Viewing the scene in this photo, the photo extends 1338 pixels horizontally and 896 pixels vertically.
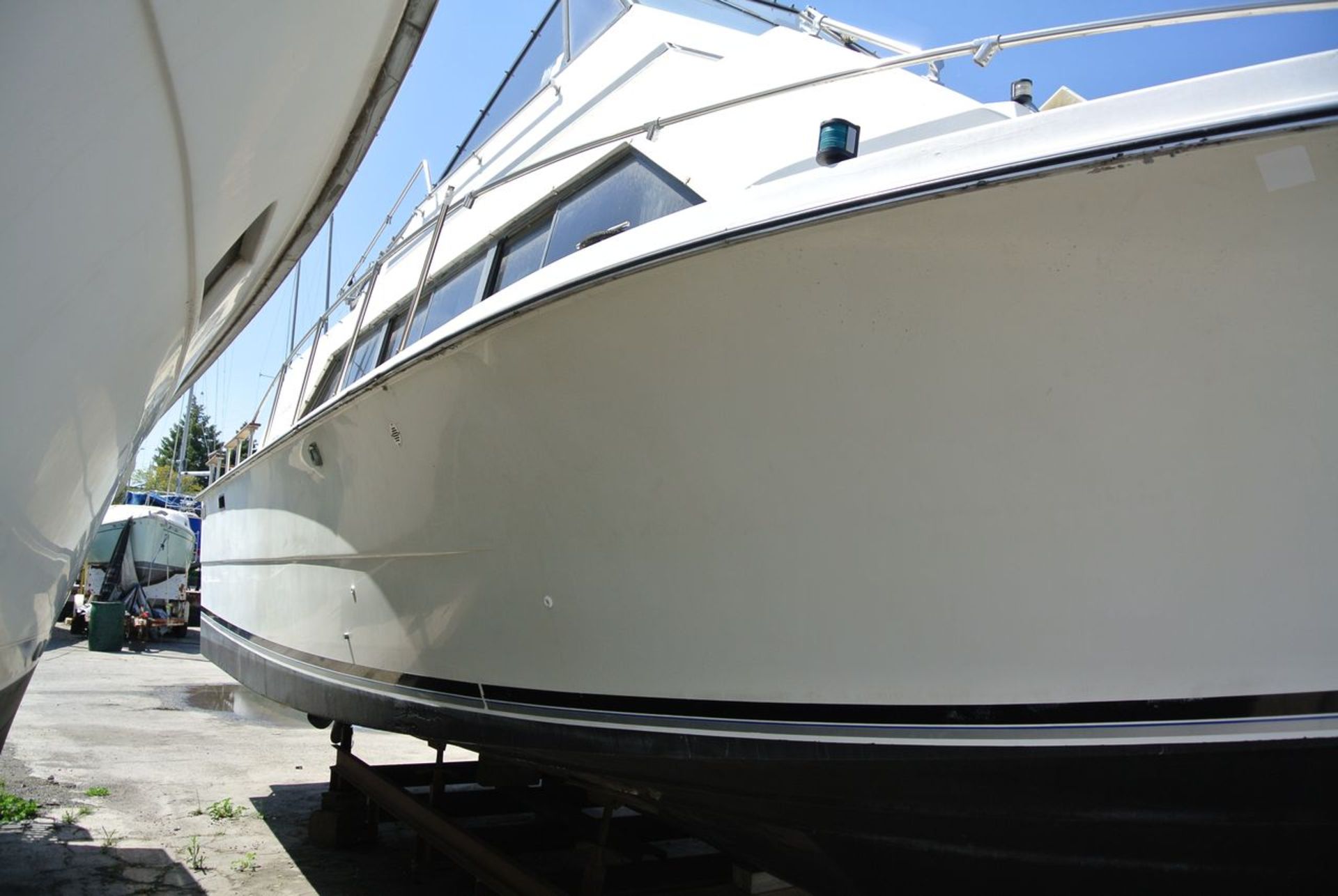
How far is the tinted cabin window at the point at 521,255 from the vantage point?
3268 millimetres

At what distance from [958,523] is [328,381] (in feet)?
12.7

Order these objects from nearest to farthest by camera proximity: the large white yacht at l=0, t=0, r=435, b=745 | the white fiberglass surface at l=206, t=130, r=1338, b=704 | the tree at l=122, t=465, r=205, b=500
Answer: the large white yacht at l=0, t=0, r=435, b=745 < the white fiberglass surface at l=206, t=130, r=1338, b=704 < the tree at l=122, t=465, r=205, b=500

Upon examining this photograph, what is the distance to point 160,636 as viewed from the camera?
16578 mm

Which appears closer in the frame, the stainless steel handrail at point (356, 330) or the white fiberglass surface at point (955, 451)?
the white fiberglass surface at point (955, 451)

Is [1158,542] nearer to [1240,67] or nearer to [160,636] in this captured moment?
[1240,67]

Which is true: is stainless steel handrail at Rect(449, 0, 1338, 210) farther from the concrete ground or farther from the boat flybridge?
the concrete ground

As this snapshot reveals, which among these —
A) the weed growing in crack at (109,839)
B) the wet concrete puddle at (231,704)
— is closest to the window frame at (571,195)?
the weed growing in crack at (109,839)

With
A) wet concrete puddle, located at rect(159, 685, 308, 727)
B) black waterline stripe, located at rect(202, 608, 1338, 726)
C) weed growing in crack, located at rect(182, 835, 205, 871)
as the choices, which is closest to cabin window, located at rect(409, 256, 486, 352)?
black waterline stripe, located at rect(202, 608, 1338, 726)

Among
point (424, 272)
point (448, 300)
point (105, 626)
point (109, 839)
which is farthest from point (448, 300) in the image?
point (105, 626)

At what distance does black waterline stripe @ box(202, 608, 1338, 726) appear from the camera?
1.85 metres

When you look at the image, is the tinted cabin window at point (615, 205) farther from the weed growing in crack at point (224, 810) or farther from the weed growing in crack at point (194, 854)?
the weed growing in crack at point (224, 810)

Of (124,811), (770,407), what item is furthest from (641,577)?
(124,811)

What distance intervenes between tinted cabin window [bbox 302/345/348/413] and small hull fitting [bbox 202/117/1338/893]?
2342 millimetres

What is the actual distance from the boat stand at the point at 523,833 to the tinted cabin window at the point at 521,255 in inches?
75.0
